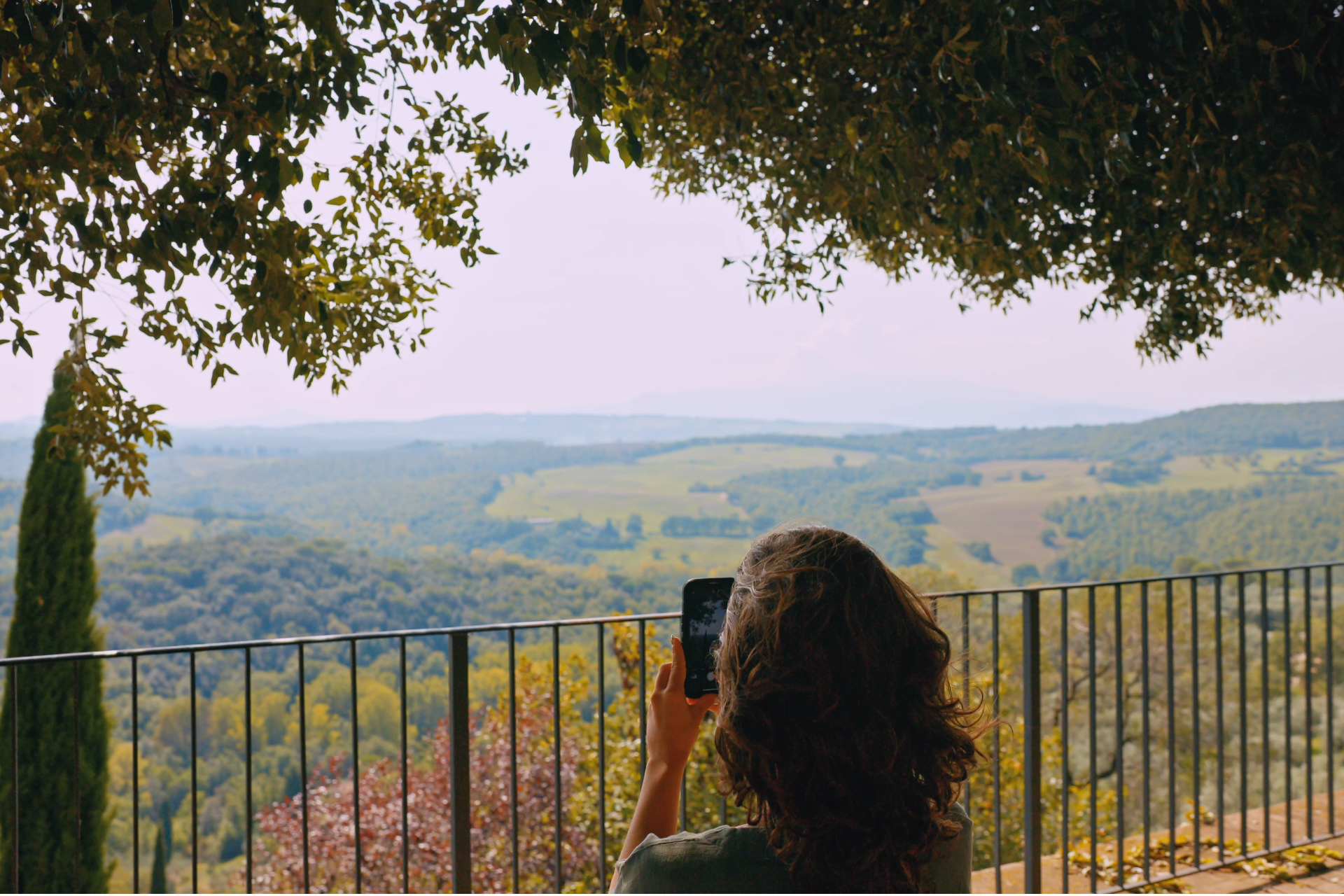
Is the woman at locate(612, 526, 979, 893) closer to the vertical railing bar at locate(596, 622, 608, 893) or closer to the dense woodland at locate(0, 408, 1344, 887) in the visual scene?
the vertical railing bar at locate(596, 622, 608, 893)

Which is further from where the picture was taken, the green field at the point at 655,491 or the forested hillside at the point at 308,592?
the green field at the point at 655,491

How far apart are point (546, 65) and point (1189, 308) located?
3.16 meters

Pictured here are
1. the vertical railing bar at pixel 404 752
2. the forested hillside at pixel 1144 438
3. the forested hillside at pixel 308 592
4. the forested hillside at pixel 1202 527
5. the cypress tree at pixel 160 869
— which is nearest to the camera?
the vertical railing bar at pixel 404 752

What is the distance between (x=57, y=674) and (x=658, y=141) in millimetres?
8348

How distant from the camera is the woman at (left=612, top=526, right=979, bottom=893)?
2.75ft

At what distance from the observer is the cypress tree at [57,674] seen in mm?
7805

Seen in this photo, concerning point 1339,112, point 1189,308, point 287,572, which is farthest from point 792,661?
point 287,572

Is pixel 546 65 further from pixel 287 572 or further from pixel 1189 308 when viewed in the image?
pixel 287 572

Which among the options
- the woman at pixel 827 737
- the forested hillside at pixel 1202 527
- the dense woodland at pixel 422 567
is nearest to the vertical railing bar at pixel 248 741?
the woman at pixel 827 737

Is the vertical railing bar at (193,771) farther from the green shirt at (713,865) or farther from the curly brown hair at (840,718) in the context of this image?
the curly brown hair at (840,718)

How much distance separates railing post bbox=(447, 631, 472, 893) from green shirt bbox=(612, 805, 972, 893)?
4.45ft

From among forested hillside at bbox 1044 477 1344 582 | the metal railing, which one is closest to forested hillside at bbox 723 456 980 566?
forested hillside at bbox 1044 477 1344 582

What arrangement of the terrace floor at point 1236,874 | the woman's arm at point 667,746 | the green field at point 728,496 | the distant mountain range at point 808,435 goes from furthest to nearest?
the green field at point 728,496, the distant mountain range at point 808,435, the terrace floor at point 1236,874, the woman's arm at point 667,746

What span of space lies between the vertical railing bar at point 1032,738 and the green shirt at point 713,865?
73.5 inches
